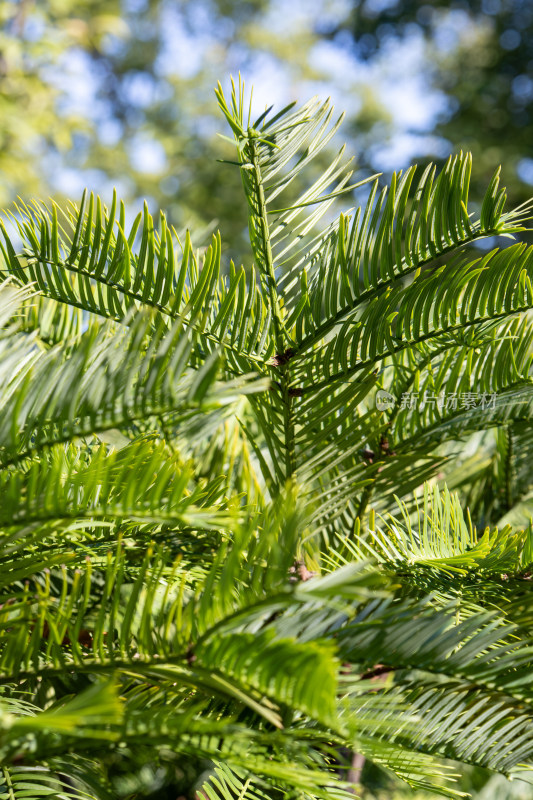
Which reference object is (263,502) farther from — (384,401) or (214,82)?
(214,82)

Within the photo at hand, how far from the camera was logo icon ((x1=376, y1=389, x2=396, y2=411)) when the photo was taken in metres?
0.50

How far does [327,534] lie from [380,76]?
34.2 feet

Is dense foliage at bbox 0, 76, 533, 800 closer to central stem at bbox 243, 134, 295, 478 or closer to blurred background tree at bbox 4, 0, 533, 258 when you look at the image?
central stem at bbox 243, 134, 295, 478

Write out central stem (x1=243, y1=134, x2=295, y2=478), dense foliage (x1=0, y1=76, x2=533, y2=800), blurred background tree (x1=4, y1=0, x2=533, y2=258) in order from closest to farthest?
dense foliage (x1=0, y1=76, x2=533, y2=800), central stem (x1=243, y1=134, x2=295, y2=478), blurred background tree (x1=4, y1=0, x2=533, y2=258)

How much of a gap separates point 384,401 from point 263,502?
0.14m

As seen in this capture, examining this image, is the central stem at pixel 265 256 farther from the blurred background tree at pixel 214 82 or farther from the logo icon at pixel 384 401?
the blurred background tree at pixel 214 82

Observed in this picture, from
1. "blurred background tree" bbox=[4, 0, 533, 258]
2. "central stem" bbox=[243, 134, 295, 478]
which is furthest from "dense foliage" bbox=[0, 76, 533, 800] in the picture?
"blurred background tree" bbox=[4, 0, 533, 258]

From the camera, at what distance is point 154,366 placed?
253 millimetres

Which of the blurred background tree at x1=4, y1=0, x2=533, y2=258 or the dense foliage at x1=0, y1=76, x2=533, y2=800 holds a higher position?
the blurred background tree at x1=4, y1=0, x2=533, y2=258

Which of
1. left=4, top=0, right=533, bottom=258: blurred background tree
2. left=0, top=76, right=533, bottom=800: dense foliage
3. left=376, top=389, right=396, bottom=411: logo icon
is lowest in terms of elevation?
left=0, top=76, right=533, bottom=800: dense foliage

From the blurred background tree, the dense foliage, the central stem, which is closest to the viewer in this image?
the dense foliage

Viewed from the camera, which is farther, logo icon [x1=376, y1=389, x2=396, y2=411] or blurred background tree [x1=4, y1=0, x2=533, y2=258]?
Answer: blurred background tree [x1=4, y1=0, x2=533, y2=258]

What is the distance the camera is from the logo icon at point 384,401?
503mm

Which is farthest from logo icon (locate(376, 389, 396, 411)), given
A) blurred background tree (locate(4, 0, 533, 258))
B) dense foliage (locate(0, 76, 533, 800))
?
blurred background tree (locate(4, 0, 533, 258))
